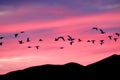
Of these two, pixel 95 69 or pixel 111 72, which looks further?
pixel 95 69

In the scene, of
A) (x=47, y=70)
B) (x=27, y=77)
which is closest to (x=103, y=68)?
(x=47, y=70)

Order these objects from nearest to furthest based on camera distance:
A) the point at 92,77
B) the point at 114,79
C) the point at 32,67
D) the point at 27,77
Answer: the point at 114,79 → the point at 92,77 → the point at 27,77 → the point at 32,67

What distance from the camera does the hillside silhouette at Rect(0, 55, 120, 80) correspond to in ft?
441

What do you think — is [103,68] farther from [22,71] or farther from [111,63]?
[22,71]

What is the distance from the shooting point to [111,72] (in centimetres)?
13200

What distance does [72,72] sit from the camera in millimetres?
144625

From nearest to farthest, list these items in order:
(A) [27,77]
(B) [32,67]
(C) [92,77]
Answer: (C) [92,77] < (A) [27,77] < (B) [32,67]

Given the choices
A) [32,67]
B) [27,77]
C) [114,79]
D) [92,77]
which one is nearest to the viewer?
[114,79]

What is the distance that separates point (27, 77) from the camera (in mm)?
144500

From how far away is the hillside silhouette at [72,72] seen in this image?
134m

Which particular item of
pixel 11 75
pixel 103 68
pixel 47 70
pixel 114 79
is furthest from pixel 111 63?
pixel 11 75

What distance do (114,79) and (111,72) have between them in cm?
762

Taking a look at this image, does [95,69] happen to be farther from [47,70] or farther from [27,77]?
[27,77]

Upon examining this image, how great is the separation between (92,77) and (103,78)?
5.42m
